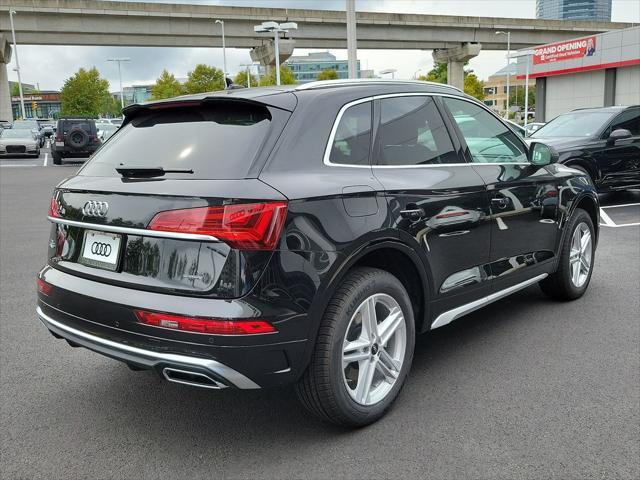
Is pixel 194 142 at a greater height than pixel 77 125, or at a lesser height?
greater

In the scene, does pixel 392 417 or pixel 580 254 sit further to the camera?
pixel 580 254

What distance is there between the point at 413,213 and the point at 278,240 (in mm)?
963

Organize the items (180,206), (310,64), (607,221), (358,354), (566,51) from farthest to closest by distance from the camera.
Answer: (310,64) → (566,51) → (607,221) → (358,354) → (180,206)

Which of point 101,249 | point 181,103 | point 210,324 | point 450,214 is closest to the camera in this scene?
point 210,324

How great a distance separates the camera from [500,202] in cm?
424

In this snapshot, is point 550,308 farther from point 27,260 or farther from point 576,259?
point 27,260

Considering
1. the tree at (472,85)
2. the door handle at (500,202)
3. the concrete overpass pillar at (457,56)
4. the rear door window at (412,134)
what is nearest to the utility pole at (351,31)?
the door handle at (500,202)

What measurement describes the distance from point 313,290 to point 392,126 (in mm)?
1244

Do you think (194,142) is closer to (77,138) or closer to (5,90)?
(77,138)

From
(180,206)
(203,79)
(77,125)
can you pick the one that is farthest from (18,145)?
(203,79)

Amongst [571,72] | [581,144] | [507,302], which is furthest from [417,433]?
[571,72]

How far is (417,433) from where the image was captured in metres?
3.22

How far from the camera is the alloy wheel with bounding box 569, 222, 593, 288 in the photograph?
5.36 meters

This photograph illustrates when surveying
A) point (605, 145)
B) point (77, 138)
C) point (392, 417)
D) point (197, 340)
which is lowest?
point (392, 417)
